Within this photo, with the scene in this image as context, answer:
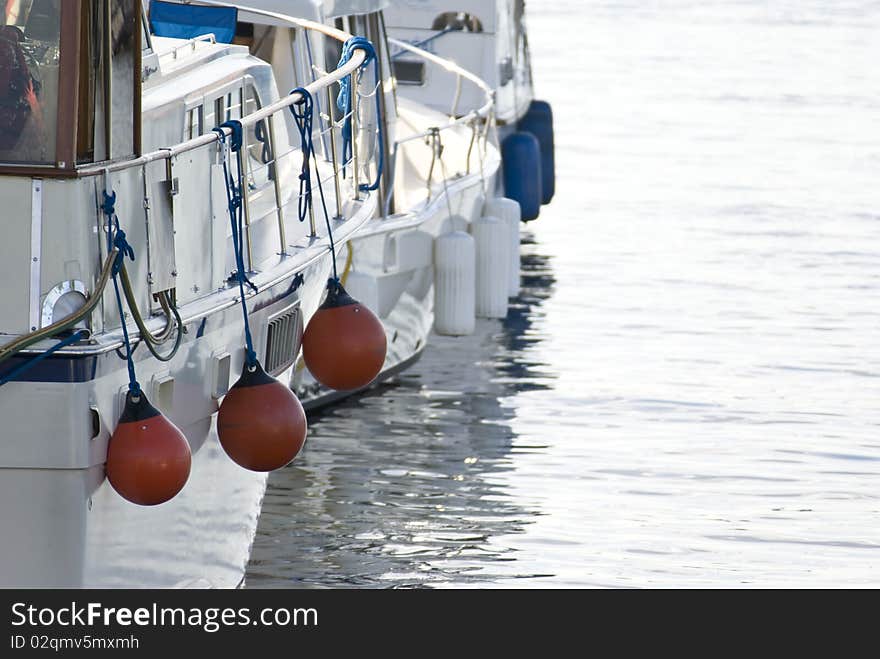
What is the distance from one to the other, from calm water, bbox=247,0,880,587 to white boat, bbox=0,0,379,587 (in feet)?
7.29

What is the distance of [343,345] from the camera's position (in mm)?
7027

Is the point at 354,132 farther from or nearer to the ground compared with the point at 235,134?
nearer to the ground

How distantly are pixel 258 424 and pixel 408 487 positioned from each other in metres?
3.70

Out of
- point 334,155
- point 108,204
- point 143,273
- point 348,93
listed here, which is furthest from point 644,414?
point 108,204

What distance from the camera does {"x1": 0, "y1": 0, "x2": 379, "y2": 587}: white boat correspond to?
5641 mm

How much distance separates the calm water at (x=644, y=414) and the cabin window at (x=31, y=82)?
316 centimetres

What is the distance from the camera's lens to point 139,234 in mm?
5945

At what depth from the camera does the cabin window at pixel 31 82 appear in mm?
5703

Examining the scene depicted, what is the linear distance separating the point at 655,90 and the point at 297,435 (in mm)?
21372

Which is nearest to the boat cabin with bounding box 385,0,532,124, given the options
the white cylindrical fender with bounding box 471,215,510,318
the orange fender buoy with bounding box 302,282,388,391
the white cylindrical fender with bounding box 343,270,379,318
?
the white cylindrical fender with bounding box 471,215,510,318

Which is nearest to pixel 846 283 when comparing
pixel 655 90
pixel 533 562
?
pixel 533 562

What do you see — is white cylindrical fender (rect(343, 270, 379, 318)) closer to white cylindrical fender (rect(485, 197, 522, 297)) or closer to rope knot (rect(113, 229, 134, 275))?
white cylindrical fender (rect(485, 197, 522, 297))

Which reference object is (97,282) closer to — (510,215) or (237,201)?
(237,201)

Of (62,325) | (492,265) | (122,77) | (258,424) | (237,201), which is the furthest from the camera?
(492,265)
